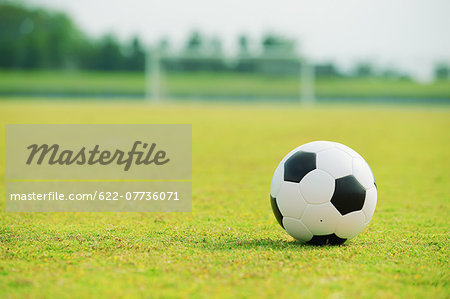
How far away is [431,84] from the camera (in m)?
57.8

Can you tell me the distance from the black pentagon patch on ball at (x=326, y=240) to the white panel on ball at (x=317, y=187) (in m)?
0.37

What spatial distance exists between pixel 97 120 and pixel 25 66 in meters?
56.5

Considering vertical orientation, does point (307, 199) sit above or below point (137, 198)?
above

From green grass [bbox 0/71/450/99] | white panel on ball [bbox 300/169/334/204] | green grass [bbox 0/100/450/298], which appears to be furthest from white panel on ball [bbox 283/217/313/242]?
green grass [bbox 0/71/450/99]

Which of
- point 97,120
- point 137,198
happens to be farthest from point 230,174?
point 97,120

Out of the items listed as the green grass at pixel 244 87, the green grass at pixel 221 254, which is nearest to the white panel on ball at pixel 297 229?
the green grass at pixel 221 254

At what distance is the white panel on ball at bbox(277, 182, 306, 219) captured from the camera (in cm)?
478

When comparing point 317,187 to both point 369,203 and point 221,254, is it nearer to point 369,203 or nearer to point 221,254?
point 369,203

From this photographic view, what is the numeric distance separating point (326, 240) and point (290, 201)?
521 mm

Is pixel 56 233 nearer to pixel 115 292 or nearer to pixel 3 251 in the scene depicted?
pixel 3 251

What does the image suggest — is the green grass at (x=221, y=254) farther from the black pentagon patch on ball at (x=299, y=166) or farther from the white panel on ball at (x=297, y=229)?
the black pentagon patch on ball at (x=299, y=166)

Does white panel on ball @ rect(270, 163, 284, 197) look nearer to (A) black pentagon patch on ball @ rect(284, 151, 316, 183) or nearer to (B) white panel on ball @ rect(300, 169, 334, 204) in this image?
(A) black pentagon patch on ball @ rect(284, 151, 316, 183)

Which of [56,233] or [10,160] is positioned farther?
[10,160]

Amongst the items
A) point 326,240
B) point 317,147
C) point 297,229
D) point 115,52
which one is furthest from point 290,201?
point 115,52
